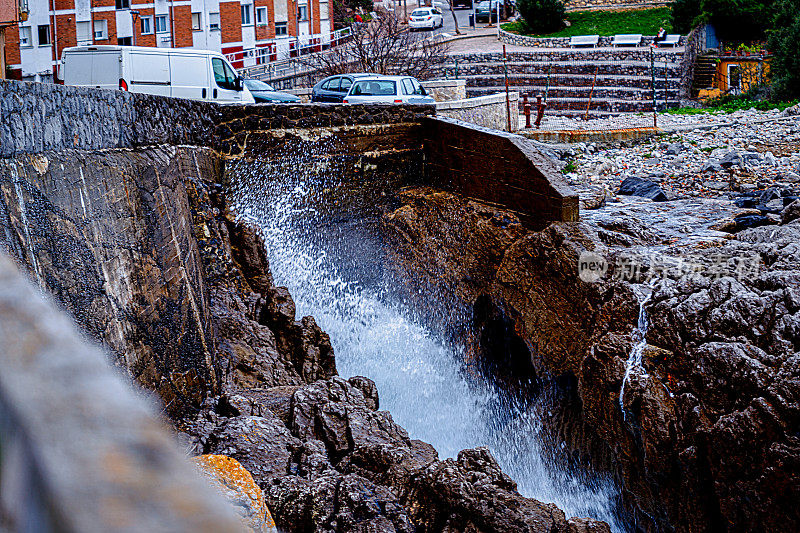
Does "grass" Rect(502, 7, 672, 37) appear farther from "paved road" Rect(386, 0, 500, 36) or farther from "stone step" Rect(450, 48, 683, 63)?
"stone step" Rect(450, 48, 683, 63)

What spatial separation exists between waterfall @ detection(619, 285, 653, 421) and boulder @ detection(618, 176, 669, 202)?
6231mm

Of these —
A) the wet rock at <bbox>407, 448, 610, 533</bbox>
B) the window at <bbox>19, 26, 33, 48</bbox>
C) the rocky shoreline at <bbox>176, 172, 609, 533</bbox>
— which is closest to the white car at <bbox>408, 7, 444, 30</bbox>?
the window at <bbox>19, 26, 33, 48</bbox>

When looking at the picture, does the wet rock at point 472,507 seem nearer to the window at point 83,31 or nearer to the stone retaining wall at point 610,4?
the window at point 83,31

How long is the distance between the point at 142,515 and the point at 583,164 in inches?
796

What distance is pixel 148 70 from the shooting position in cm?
1853

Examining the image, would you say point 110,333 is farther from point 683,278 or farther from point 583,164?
point 583,164

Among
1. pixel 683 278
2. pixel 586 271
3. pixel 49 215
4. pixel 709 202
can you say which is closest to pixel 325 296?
pixel 586 271

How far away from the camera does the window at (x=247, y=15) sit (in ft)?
141

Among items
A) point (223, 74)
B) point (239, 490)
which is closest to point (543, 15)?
point (223, 74)

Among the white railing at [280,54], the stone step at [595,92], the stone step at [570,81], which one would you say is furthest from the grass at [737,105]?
the white railing at [280,54]

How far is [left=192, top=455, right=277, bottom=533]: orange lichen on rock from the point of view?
168 inches

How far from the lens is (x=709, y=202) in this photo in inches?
547

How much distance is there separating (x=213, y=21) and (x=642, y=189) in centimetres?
3183

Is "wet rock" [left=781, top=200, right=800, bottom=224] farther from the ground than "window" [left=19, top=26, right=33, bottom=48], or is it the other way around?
"window" [left=19, top=26, right=33, bottom=48]
